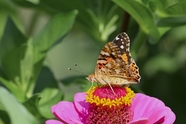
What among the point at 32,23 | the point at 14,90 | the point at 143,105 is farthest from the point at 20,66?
the point at 32,23

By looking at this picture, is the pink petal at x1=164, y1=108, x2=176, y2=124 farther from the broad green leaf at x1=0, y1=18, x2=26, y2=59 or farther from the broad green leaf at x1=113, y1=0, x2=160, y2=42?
the broad green leaf at x1=0, y1=18, x2=26, y2=59

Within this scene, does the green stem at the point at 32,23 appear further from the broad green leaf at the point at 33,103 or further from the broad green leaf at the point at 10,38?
the broad green leaf at the point at 33,103

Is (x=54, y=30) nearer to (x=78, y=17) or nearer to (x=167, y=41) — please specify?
(x=78, y=17)

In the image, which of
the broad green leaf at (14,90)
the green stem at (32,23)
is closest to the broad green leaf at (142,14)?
the broad green leaf at (14,90)

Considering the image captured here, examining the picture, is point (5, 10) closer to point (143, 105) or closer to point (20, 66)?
point (20, 66)

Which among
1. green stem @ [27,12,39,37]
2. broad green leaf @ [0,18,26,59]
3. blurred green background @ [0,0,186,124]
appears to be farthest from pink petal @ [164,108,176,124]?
green stem @ [27,12,39,37]

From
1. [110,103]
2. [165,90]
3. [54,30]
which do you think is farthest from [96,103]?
[165,90]

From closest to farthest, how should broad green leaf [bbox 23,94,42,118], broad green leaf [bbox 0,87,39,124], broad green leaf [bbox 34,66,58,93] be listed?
broad green leaf [bbox 0,87,39,124] < broad green leaf [bbox 23,94,42,118] < broad green leaf [bbox 34,66,58,93]
